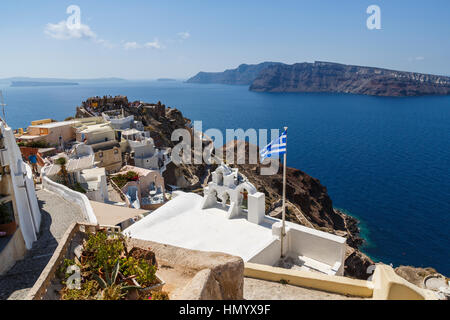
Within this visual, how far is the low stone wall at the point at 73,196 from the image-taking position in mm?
17195

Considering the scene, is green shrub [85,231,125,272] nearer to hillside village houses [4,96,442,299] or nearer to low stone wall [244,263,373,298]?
hillside village houses [4,96,442,299]

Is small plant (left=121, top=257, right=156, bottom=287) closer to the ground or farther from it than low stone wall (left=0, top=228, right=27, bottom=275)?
farther from it

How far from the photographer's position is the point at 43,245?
15234 mm

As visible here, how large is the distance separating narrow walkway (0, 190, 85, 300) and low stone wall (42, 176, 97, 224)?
30cm

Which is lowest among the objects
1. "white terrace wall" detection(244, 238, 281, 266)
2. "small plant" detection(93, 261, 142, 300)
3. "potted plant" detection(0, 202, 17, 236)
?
"white terrace wall" detection(244, 238, 281, 266)

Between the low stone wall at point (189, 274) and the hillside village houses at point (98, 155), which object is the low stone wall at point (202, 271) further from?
the hillside village houses at point (98, 155)

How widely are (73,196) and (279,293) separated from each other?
15.5m


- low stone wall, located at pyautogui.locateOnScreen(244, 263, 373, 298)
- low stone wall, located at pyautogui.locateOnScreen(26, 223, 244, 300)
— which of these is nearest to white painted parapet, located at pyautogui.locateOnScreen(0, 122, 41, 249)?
low stone wall, located at pyautogui.locateOnScreen(26, 223, 244, 300)

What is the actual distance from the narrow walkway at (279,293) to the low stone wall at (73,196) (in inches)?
368

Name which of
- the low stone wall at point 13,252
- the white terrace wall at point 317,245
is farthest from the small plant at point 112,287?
the white terrace wall at point 317,245

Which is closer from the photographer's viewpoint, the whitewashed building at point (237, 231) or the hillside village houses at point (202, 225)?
the hillside village houses at point (202, 225)

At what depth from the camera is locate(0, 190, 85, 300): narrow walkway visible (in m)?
11.7

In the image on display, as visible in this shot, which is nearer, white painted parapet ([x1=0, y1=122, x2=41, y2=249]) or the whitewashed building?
white painted parapet ([x1=0, y1=122, x2=41, y2=249])

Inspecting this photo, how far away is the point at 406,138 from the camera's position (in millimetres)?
102500
